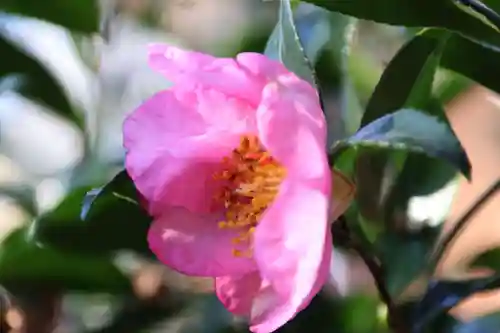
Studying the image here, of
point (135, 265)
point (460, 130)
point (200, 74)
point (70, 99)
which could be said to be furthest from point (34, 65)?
point (460, 130)

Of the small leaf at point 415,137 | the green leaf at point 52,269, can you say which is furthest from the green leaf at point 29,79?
the small leaf at point 415,137

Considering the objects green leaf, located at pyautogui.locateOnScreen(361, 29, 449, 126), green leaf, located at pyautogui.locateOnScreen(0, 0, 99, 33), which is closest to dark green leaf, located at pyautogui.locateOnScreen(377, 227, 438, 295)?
green leaf, located at pyautogui.locateOnScreen(361, 29, 449, 126)

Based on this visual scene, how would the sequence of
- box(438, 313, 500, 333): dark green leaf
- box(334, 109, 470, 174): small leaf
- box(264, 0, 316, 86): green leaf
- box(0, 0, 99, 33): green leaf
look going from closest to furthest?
1. box(334, 109, 470, 174): small leaf
2. box(264, 0, 316, 86): green leaf
3. box(438, 313, 500, 333): dark green leaf
4. box(0, 0, 99, 33): green leaf

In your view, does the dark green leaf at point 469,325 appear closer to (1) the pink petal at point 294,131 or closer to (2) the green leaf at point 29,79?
(1) the pink petal at point 294,131

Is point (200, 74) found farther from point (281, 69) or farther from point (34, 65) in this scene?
point (34, 65)

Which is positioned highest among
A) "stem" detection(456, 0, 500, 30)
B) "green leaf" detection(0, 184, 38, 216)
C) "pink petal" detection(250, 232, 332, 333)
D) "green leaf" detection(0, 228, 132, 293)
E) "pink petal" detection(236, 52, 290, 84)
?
"stem" detection(456, 0, 500, 30)

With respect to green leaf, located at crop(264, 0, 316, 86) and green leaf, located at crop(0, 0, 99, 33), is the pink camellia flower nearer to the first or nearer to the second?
green leaf, located at crop(264, 0, 316, 86)
